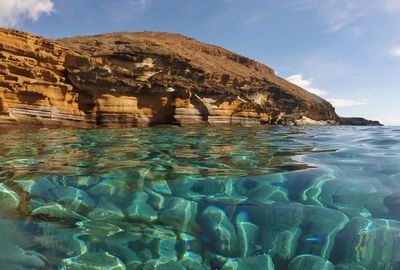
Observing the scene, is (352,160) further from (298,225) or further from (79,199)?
(79,199)

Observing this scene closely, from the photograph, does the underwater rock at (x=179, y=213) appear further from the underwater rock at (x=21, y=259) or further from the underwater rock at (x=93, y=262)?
the underwater rock at (x=21, y=259)

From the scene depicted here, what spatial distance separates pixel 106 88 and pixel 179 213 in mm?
15901

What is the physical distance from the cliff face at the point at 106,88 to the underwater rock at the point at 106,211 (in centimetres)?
1217

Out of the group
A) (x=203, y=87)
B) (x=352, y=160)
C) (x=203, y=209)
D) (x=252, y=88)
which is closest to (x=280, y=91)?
(x=252, y=88)

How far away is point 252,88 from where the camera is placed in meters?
30.5

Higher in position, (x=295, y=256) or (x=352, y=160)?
(x=352, y=160)

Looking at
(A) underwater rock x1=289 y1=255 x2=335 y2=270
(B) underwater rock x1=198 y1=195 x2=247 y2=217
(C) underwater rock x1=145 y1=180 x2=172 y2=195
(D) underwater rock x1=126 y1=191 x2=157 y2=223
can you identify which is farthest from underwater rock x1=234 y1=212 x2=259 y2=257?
(C) underwater rock x1=145 y1=180 x2=172 y2=195

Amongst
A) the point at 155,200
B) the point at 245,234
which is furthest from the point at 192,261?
the point at 155,200

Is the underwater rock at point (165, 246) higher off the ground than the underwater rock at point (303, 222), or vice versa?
the underwater rock at point (303, 222)

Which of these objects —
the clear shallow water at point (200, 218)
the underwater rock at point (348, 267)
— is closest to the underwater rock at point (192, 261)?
the clear shallow water at point (200, 218)

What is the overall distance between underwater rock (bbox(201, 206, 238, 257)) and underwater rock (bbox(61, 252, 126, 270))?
69 cm

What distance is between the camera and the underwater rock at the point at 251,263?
2.56m

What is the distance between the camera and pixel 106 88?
18203 mm

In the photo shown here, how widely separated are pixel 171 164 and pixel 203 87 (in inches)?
732
